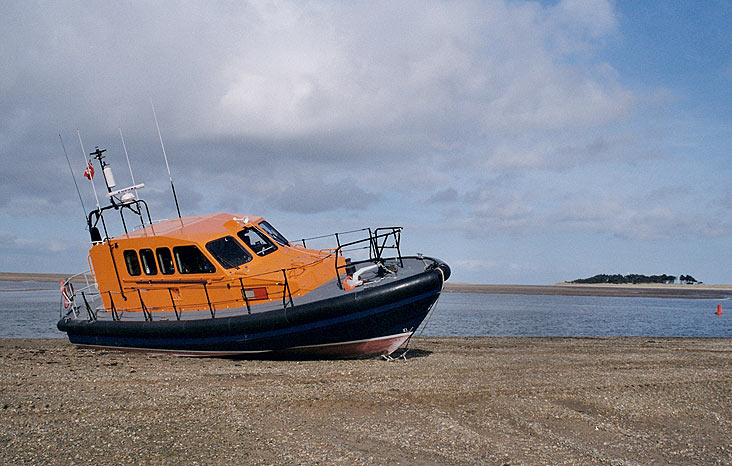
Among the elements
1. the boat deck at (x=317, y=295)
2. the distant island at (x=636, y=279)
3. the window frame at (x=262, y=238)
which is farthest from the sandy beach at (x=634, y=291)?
the window frame at (x=262, y=238)

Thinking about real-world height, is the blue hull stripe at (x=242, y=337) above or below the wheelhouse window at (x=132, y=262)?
below

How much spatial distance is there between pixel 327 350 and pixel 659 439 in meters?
5.01

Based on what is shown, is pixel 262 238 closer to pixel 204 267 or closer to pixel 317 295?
pixel 204 267

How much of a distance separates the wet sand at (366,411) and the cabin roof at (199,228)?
7.13ft

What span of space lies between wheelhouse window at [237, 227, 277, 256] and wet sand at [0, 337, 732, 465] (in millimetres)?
2044

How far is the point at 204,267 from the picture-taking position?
9602 mm

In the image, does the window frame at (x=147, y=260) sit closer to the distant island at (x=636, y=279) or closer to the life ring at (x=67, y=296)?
the life ring at (x=67, y=296)

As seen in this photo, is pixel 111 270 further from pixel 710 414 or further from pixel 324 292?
pixel 710 414

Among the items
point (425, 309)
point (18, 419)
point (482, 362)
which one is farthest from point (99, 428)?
point (482, 362)

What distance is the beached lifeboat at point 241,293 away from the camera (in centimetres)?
855

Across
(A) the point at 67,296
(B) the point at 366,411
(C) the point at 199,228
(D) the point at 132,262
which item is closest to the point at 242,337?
(C) the point at 199,228

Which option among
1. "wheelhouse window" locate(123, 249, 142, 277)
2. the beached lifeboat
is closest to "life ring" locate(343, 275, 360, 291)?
the beached lifeboat

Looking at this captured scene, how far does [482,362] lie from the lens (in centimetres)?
901

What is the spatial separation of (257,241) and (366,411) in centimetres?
508
